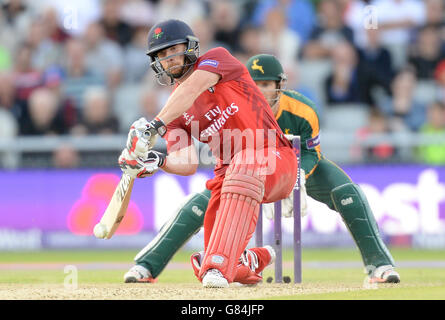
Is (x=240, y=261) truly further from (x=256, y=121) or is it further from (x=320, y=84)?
(x=320, y=84)

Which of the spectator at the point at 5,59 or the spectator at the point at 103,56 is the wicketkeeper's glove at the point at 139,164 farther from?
the spectator at the point at 5,59

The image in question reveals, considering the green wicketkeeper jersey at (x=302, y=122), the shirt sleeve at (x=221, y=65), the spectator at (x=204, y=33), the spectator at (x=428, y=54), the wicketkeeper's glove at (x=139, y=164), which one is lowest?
the wicketkeeper's glove at (x=139, y=164)

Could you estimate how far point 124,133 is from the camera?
13727 millimetres

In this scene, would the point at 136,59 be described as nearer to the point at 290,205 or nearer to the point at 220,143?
the point at 290,205

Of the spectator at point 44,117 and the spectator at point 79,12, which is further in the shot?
the spectator at point 79,12

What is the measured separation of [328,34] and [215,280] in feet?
30.1

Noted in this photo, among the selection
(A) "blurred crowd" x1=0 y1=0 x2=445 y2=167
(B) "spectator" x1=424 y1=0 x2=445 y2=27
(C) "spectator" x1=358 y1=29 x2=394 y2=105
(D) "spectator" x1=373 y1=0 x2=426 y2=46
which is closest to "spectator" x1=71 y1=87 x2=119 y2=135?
(A) "blurred crowd" x1=0 y1=0 x2=445 y2=167

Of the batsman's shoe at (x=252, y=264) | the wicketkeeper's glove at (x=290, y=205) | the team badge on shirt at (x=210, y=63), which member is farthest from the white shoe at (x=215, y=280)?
the team badge on shirt at (x=210, y=63)

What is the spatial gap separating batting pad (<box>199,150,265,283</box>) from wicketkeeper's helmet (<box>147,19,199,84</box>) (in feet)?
3.25

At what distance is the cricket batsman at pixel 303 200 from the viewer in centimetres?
750

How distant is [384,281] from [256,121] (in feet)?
6.04

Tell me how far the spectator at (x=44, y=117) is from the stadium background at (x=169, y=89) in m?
0.02

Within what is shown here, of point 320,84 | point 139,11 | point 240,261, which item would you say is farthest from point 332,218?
point 240,261

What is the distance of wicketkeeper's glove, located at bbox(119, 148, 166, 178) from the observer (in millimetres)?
6199
